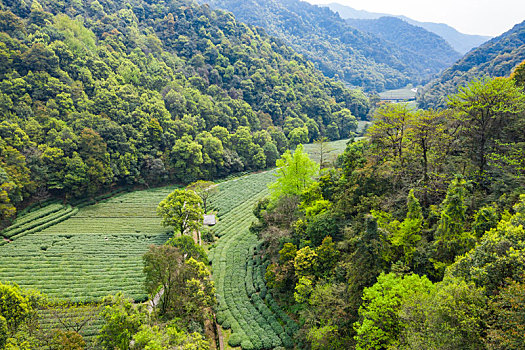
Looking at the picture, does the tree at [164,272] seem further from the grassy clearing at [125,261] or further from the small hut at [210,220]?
the small hut at [210,220]

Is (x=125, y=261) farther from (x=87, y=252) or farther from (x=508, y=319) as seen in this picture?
(x=508, y=319)

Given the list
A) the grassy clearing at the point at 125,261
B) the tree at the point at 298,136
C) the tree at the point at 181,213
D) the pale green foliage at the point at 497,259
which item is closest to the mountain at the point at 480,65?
the tree at the point at 298,136

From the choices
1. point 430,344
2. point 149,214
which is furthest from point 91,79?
point 430,344

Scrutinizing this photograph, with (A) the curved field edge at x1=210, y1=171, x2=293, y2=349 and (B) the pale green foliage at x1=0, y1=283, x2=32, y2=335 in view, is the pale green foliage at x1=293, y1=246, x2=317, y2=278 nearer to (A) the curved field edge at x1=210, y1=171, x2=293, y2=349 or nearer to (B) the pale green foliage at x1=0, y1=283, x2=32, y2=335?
(A) the curved field edge at x1=210, y1=171, x2=293, y2=349

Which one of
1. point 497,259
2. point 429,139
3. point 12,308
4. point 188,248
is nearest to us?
point 497,259

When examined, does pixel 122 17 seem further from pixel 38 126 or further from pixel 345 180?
pixel 345 180

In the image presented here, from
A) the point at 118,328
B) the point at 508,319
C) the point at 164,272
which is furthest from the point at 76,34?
the point at 508,319
